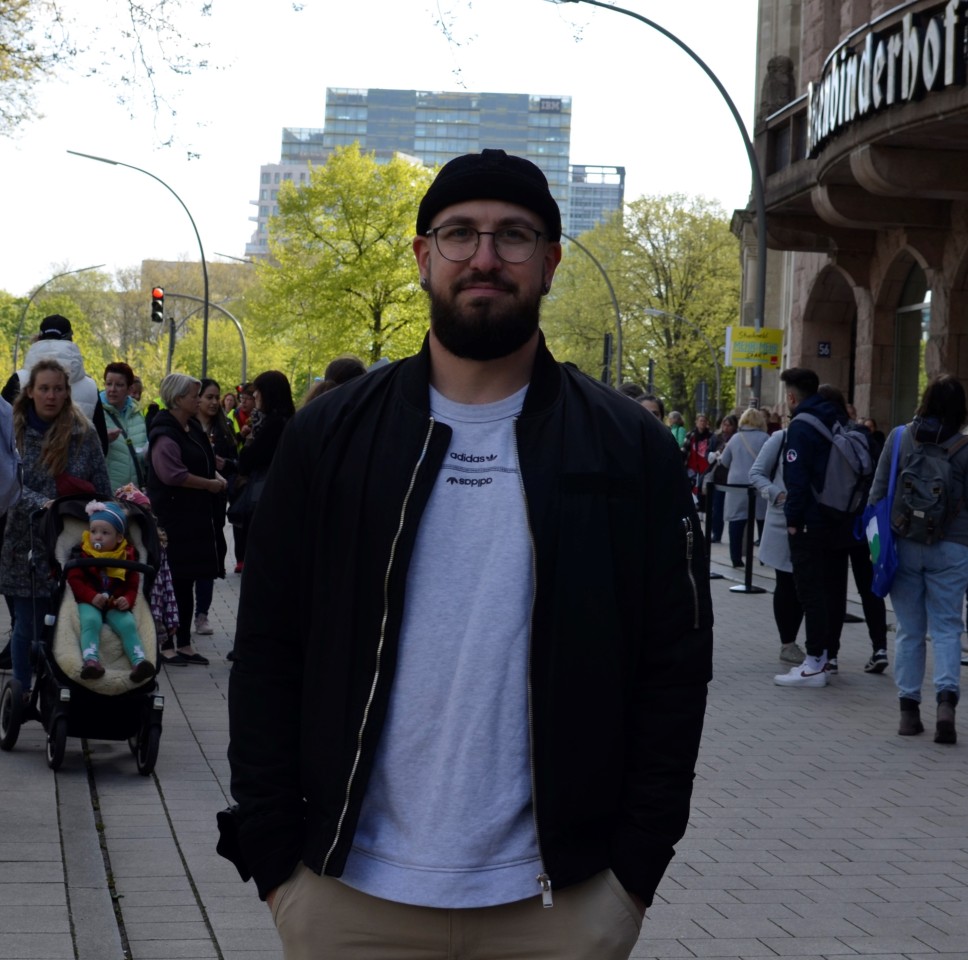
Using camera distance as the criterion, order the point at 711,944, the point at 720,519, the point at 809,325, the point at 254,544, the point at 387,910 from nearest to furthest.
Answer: the point at 387,910 < the point at 254,544 < the point at 711,944 < the point at 720,519 < the point at 809,325

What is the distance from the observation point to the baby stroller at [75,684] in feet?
23.8

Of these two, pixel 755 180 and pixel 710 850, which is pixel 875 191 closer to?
pixel 755 180

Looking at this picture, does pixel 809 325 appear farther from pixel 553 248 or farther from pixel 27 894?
pixel 553 248

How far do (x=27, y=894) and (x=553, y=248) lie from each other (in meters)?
3.37

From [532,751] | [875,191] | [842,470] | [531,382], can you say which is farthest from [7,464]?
[875,191]

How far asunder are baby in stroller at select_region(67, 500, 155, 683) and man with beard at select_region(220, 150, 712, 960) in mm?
4697

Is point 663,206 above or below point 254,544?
above

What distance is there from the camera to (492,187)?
2.71 metres

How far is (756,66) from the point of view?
3453 cm

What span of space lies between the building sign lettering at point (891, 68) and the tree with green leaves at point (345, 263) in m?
38.8

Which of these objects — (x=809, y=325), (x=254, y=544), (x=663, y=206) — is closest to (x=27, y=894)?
(x=254, y=544)

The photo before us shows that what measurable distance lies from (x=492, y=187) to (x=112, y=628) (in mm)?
5153

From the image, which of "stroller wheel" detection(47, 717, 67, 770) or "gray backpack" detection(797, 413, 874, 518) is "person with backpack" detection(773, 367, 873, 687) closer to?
"gray backpack" detection(797, 413, 874, 518)

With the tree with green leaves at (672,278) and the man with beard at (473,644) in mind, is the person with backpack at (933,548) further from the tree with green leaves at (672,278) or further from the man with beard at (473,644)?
the tree with green leaves at (672,278)
